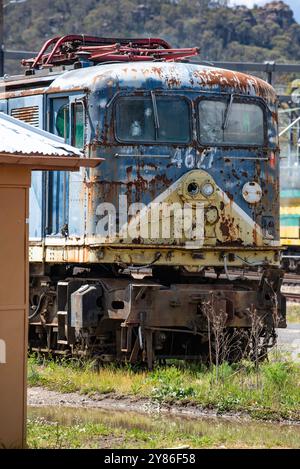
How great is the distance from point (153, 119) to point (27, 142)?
191 inches

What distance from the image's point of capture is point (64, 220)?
14.5 meters

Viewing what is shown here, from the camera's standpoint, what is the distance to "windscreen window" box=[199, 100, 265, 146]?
47.0 ft

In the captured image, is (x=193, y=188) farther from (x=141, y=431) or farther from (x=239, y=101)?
(x=141, y=431)

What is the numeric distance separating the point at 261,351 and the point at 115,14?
10567cm

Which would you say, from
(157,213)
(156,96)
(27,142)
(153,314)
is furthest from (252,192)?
(27,142)

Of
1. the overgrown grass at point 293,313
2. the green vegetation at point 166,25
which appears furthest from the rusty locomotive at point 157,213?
the green vegetation at point 166,25

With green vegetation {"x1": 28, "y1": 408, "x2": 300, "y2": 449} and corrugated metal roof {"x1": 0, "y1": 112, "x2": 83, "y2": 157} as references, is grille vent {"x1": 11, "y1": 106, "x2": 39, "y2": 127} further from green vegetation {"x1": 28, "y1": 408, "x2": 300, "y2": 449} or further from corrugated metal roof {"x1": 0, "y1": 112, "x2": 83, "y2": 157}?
corrugated metal roof {"x1": 0, "y1": 112, "x2": 83, "y2": 157}

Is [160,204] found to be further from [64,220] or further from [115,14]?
[115,14]

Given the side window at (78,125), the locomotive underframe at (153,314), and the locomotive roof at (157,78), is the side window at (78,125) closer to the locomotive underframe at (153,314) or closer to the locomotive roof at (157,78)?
the locomotive roof at (157,78)

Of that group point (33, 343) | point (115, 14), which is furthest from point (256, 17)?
point (33, 343)

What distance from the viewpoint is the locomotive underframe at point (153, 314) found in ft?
45.6

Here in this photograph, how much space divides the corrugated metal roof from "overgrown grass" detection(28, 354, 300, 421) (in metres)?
3.85

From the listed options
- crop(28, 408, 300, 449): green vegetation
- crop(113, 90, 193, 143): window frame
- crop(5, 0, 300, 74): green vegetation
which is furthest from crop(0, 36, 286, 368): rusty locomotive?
crop(5, 0, 300, 74): green vegetation

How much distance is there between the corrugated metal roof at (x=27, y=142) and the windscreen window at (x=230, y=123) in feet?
15.0
